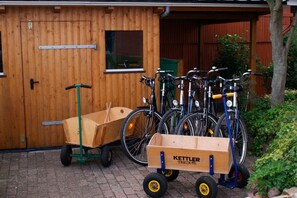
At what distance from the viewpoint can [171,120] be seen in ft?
23.5

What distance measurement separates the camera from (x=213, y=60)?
45.5 ft

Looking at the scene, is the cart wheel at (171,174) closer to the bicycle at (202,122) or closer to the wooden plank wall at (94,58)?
the bicycle at (202,122)

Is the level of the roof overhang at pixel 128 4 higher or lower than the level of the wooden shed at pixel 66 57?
higher

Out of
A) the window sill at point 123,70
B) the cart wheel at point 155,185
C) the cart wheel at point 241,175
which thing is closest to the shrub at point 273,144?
the cart wheel at point 241,175

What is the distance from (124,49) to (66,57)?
3.47 ft

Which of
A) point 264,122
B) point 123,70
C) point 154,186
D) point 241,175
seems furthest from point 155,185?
point 123,70

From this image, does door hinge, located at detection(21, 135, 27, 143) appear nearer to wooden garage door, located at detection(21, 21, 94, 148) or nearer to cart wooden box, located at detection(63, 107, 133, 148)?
wooden garage door, located at detection(21, 21, 94, 148)

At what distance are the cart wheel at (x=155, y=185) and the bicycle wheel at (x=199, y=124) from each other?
1.35 meters

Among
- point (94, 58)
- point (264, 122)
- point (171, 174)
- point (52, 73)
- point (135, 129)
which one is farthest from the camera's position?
point (94, 58)

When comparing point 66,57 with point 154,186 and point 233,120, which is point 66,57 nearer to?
point 233,120

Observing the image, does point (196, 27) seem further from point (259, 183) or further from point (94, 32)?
point (259, 183)

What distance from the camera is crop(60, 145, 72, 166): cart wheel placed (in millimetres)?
7031

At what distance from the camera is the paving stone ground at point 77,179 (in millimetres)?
5922

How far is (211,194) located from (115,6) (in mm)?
3908
